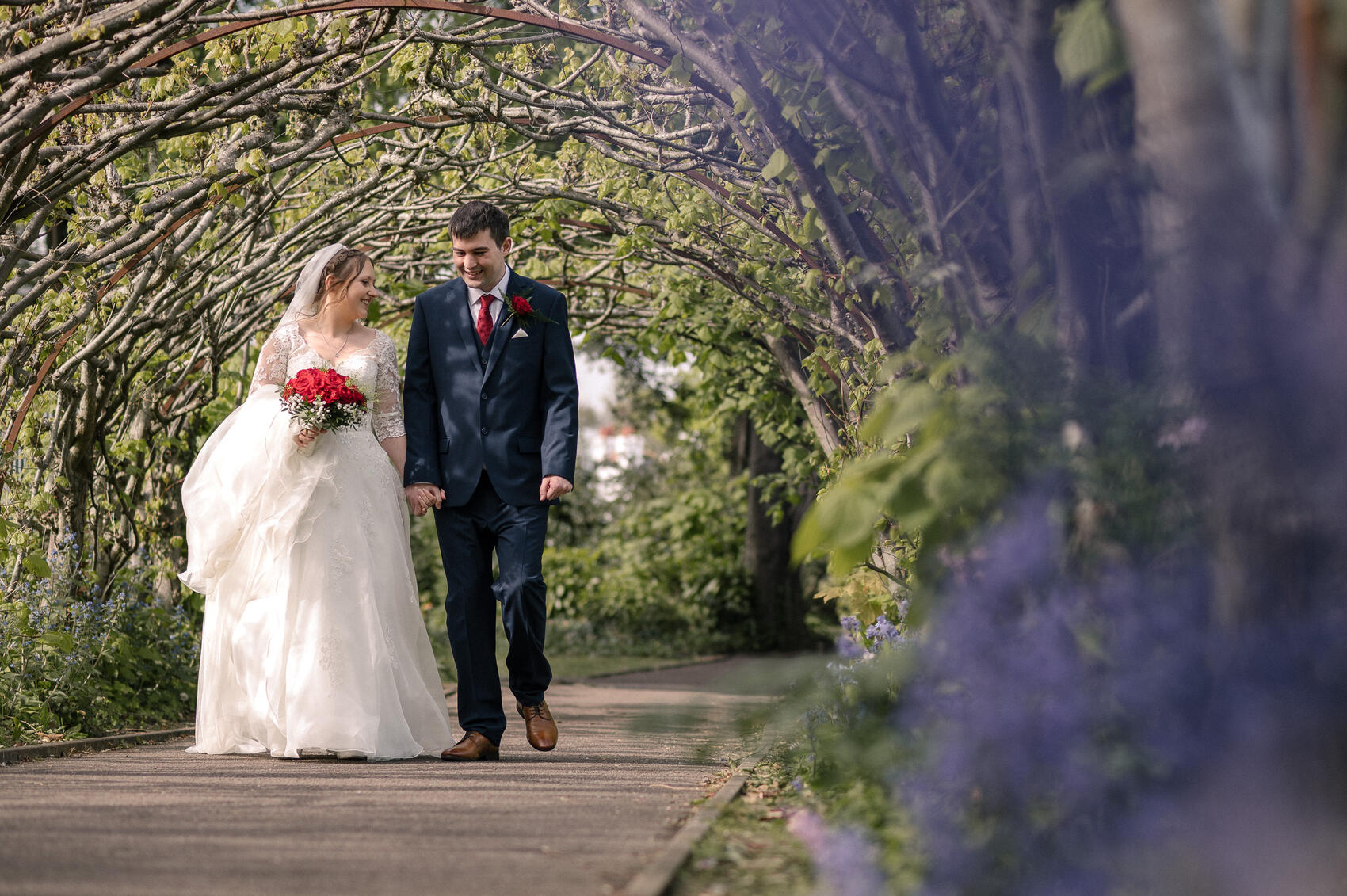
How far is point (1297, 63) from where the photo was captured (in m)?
2.51

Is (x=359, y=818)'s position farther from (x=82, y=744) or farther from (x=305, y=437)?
(x=82, y=744)

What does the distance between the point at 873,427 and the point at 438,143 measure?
235 inches

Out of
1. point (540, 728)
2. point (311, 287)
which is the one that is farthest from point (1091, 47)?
point (311, 287)

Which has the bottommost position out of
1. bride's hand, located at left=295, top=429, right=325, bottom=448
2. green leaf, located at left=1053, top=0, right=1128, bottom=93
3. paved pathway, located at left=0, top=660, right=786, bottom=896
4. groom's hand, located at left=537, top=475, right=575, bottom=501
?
paved pathway, located at left=0, top=660, right=786, bottom=896

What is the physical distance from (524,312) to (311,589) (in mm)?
1509

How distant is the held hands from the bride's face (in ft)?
3.60

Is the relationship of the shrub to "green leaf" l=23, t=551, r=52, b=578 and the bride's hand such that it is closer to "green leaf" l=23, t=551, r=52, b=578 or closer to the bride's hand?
"green leaf" l=23, t=551, r=52, b=578

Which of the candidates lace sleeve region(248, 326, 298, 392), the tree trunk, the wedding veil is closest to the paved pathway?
lace sleeve region(248, 326, 298, 392)

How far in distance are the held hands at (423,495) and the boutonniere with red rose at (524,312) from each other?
796 mm

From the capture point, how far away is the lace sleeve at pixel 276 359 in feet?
21.3

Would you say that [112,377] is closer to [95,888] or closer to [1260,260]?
[95,888]

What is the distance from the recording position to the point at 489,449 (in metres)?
5.82

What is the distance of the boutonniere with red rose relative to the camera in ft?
19.4

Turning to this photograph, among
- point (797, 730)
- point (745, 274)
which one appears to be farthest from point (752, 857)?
point (745, 274)
